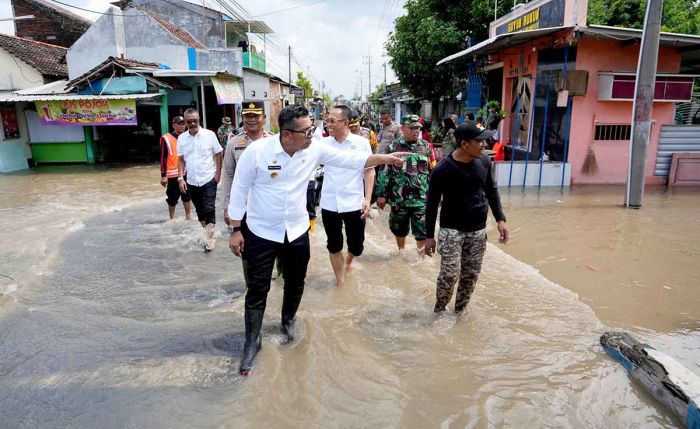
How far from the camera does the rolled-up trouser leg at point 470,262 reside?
3998 mm

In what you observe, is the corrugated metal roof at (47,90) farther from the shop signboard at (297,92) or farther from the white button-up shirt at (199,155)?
the shop signboard at (297,92)

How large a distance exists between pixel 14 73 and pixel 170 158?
44.3 ft

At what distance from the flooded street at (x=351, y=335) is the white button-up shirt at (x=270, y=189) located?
3.25ft

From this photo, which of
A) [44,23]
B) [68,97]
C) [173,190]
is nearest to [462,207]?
[173,190]

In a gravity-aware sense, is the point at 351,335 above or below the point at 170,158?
below

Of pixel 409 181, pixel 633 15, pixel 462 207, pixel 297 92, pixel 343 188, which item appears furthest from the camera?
pixel 297 92

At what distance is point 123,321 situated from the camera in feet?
14.6

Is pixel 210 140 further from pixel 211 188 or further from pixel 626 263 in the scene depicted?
pixel 626 263

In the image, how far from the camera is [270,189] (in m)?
3.42

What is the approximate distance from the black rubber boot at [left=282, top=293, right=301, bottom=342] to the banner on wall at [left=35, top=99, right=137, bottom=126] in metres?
13.4

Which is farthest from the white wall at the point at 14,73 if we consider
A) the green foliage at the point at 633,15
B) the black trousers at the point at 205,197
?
the green foliage at the point at 633,15

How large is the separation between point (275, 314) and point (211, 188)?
8.73 ft

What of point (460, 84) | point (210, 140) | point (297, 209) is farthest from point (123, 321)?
point (460, 84)

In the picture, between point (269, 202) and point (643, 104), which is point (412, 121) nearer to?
point (269, 202)
